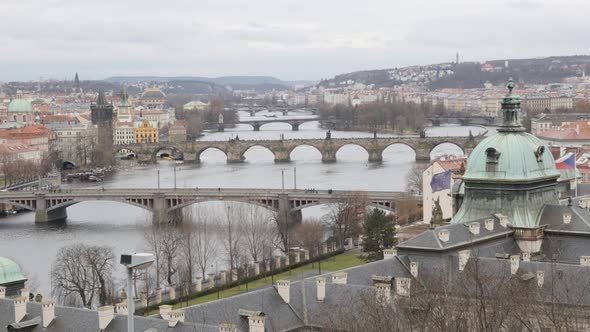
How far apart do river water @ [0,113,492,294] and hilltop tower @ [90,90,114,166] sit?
2.29 meters

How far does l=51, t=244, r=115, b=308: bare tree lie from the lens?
1535 inches

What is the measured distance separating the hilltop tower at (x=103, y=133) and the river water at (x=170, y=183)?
229 cm

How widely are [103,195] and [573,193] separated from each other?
35.9 meters

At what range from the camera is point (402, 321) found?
64.4 feet

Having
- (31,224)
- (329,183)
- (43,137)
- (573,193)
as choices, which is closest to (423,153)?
(329,183)

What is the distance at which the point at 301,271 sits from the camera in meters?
42.2

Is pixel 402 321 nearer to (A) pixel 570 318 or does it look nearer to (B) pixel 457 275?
(A) pixel 570 318

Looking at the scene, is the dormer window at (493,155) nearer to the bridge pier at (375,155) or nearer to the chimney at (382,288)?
the chimney at (382,288)

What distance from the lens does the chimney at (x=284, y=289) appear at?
927 inches

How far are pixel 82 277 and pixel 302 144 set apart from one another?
68.4 metres

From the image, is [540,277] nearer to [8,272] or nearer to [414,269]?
[414,269]

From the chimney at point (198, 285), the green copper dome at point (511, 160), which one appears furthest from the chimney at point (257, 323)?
the chimney at point (198, 285)

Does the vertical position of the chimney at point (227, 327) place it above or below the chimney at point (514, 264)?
above

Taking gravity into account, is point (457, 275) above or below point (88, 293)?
above
